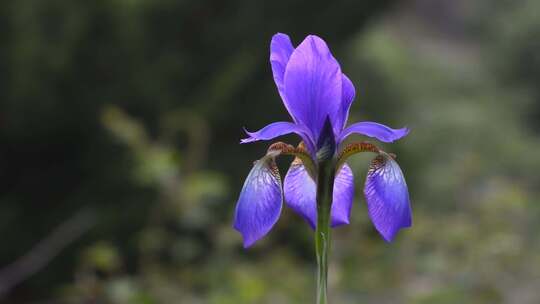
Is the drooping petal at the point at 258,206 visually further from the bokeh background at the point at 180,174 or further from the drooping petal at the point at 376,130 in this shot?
the bokeh background at the point at 180,174

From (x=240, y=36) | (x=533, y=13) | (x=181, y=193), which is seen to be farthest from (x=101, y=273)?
(x=533, y=13)

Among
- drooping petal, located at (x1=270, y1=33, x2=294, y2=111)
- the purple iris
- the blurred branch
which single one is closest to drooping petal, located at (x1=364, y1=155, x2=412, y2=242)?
the purple iris

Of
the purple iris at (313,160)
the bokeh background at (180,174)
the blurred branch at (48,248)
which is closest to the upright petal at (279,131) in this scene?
the purple iris at (313,160)

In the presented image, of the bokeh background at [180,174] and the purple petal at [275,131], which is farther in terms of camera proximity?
the bokeh background at [180,174]

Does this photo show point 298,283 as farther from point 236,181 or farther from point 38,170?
point 38,170

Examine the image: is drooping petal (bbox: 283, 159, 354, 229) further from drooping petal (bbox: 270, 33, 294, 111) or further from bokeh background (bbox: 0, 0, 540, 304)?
bokeh background (bbox: 0, 0, 540, 304)

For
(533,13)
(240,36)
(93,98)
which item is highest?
(533,13)
